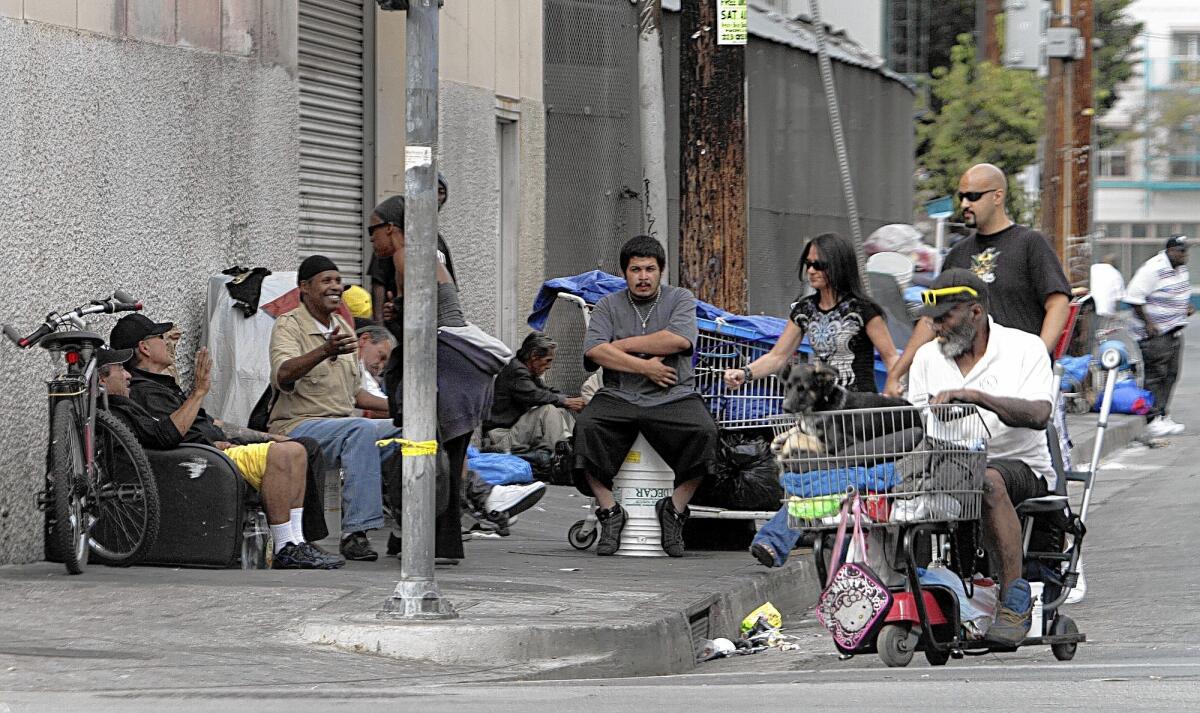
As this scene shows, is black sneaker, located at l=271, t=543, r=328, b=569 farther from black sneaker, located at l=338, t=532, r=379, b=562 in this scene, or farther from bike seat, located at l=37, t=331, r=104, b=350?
bike seat, located at l=37, t=331, r=104, b=350

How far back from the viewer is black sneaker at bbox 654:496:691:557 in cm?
998

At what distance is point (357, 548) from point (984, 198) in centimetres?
345

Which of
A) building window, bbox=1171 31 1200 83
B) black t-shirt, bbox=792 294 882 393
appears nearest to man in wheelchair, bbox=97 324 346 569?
black t-shirt, bbox=792 294 882 393

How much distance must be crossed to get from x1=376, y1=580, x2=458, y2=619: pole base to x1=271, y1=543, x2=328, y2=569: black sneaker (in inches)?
63.6

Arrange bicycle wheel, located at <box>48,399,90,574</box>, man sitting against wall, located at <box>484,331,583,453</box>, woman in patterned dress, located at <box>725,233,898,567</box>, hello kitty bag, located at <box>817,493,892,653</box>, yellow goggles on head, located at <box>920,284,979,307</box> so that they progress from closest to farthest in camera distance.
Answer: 1. hello kitty bag, located at <box>817,493,892,653</box>
2. yellow goggles on head, located at <box>920,284,979,307</box>
3. bicycle wheel, located at <box>48,399,90,574</box>
4. woman in patterned dress, located at <box>725,233,898,567</box>
5. man sitting against wall, located at <box>484,331,583,453</box>

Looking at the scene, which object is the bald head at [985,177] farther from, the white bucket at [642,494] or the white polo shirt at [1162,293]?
the white polo shirt at [1162,293]

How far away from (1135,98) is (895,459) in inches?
2696

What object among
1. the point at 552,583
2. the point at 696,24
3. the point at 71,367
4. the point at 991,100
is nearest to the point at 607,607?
the point at 552,583

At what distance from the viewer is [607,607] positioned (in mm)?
7977

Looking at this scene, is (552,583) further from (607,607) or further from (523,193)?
(523,193)

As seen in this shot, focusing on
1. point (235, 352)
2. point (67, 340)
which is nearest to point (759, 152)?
point (235, 352)

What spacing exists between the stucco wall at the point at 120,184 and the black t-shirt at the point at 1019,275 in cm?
422

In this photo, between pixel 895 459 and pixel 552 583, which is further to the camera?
pixel 552 583

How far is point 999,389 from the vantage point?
284 inches
